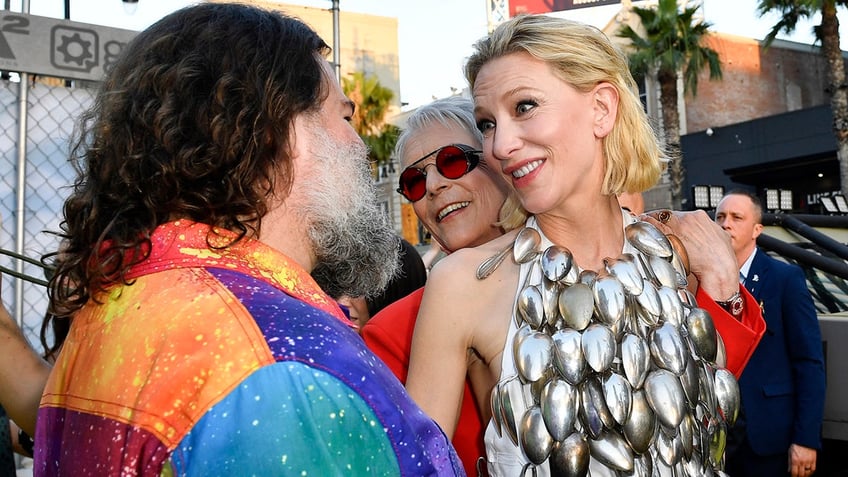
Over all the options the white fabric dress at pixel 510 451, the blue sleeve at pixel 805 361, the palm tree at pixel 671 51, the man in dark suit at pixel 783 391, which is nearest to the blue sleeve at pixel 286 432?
the white fabric dress at pixel 510 451

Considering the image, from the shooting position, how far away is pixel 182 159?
3.78 feet

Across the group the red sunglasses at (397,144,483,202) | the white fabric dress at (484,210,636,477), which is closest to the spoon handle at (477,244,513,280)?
the white fabric dress at (484,210,636,477)

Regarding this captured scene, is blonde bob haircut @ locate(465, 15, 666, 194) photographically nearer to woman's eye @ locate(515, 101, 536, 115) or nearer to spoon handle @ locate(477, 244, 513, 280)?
woman's eye @ locate(515, 101, 536, 115)

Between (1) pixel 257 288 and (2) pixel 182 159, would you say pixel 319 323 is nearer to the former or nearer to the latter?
(1) pixel 257 288

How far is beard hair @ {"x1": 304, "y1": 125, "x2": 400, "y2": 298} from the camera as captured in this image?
52.7 inches

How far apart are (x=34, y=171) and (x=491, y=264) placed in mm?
3285

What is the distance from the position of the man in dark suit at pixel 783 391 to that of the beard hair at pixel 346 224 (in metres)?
2.99

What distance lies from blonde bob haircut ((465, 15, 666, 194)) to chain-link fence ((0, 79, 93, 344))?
3.01 m

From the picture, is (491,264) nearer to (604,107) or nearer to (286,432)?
(604,107)

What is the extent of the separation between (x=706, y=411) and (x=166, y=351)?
4.78ft

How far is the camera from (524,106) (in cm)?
194

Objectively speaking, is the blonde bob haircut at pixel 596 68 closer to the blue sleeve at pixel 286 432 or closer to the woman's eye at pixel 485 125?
the woman's eye at pixel 485 125

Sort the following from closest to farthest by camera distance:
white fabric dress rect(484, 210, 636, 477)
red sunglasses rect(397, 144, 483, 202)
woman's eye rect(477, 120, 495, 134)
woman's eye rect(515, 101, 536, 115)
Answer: white fabric dress rect(484, 210, 636, 477) < woman's eye rect(515, 101, 536, 115) < woman's eye rect(477, 120, 495, 134) < red sunglasses rect(397, 144, 483, 202)

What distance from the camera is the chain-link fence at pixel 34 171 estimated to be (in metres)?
4.11
